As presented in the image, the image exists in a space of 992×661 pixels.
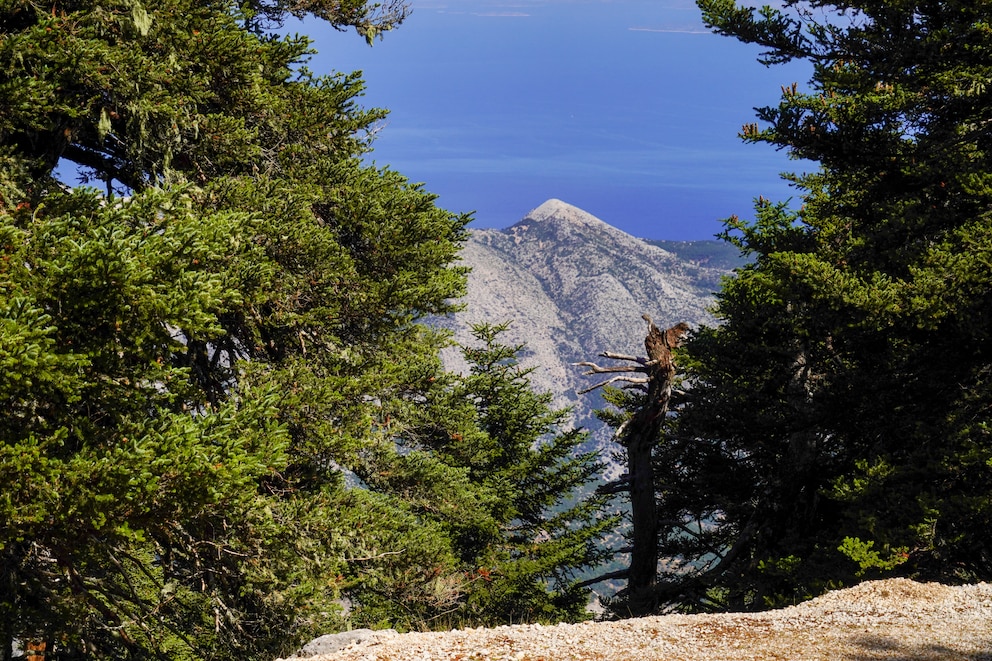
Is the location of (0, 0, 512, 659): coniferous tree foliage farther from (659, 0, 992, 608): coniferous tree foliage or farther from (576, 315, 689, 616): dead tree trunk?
(659, 0, 992, 608): coniferous tree foliage

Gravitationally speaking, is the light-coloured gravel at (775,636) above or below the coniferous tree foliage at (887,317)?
below

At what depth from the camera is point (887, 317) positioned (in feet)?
31.4

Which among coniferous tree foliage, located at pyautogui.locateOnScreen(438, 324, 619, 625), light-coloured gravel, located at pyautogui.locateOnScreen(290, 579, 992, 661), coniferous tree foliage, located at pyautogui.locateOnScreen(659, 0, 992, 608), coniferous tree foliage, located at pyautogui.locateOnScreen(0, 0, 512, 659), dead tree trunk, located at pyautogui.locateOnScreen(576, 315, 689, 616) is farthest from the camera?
coniferous tree foliage, located at pyautogui.locateOnScreen(438, 324, 619, 625)

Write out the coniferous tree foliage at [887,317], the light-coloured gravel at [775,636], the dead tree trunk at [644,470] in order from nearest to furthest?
1. the light-coloured gravel at [775,636]
2. the coniferous tree foliage at [887,317]
3. the dead tree trunk at [644,470]

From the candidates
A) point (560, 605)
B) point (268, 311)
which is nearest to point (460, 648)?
point (268, 311)

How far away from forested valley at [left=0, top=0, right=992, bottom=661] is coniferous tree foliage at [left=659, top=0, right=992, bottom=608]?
5 centimetres

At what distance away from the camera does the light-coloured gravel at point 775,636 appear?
6.79 meters

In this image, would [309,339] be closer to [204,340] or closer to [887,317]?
[204,340]

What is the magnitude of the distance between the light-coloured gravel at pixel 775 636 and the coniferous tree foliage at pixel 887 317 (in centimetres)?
81

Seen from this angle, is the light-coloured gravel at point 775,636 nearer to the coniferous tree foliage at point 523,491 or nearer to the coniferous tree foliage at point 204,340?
the coniferous tree foliage at point 204,340

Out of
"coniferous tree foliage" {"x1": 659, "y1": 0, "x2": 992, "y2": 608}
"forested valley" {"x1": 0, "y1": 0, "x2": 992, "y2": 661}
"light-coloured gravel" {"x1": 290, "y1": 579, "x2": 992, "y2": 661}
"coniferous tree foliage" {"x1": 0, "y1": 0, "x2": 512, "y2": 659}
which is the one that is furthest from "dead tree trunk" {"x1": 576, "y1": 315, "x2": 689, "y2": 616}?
"light-coloured gravel" {"x1": 290, "y1": 579, "x2": 992, "y2": 661}

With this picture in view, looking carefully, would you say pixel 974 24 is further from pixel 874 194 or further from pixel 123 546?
pixel 123 546

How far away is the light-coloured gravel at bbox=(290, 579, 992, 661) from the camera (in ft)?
22.3

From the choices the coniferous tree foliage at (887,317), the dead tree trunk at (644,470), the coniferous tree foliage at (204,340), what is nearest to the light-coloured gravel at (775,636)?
the coniferous tree foliage at (887,317)
